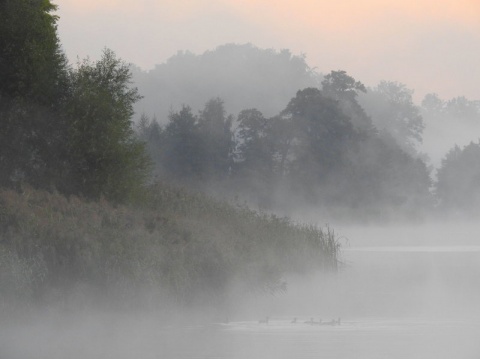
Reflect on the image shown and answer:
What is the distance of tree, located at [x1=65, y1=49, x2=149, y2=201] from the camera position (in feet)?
102

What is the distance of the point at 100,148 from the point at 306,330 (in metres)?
13.2

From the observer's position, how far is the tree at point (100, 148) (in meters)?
31.0

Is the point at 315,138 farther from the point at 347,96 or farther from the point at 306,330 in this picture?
the point at 306,330

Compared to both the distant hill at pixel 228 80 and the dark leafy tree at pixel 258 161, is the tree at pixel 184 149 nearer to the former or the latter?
the dark leafy tree at pixel 258 161

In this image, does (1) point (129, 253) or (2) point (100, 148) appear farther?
(2) point (100, 148)

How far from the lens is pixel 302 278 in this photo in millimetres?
29016

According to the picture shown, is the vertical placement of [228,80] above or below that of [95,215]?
above

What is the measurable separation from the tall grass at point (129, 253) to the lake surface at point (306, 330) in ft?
1.82

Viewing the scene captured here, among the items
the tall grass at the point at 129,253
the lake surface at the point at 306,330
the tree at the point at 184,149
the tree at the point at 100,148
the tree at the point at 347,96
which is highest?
the tree at the point at 347,96

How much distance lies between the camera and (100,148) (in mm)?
31469

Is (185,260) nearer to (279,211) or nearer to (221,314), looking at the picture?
(221,314)

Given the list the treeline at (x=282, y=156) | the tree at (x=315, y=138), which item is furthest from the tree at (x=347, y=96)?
the tree at (x=315, y=138)

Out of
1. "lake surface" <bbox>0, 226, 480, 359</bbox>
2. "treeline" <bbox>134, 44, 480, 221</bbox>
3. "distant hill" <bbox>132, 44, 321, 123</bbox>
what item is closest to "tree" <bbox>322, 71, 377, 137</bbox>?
"treeline" <bbox>134, 44, 480, 221</bbox>

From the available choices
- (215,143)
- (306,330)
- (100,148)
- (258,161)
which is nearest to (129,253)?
(306,330)
